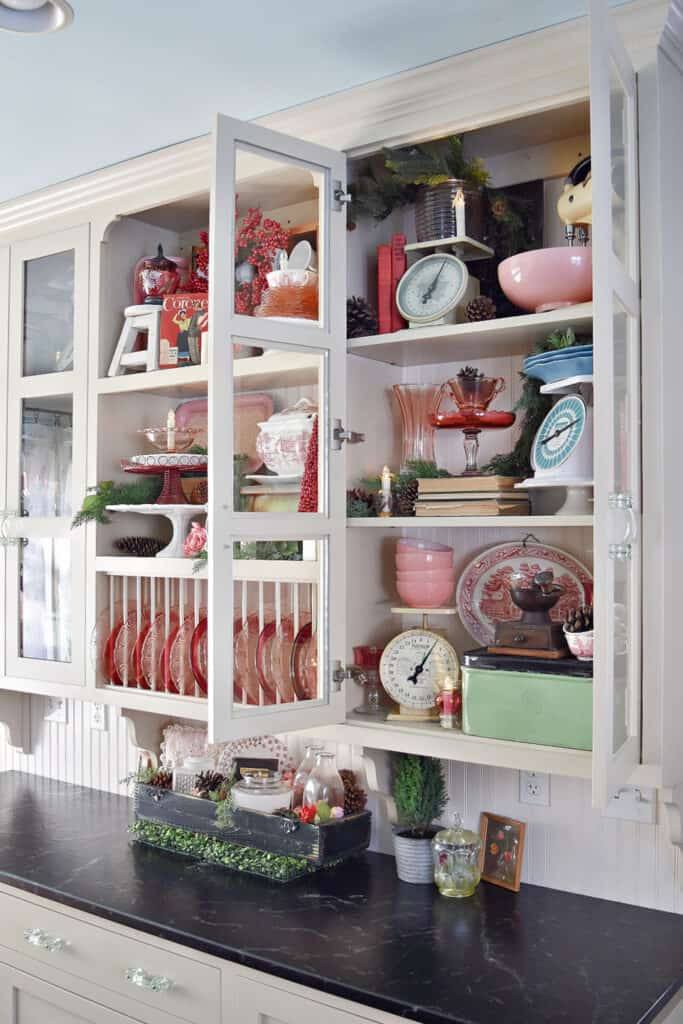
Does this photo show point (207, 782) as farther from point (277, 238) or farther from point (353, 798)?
point (277, 238)

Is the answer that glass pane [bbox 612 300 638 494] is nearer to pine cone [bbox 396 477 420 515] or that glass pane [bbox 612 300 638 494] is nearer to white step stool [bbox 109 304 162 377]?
pine cone [bbox 396 477 420 515]

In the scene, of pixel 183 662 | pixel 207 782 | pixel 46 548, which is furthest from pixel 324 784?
pixel 46 548

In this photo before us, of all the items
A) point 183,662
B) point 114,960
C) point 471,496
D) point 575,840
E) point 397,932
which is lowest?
point 114,960

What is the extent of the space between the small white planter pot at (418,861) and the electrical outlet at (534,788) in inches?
9.0

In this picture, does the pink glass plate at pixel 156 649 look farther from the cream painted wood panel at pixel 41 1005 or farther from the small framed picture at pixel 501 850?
the small framed picture at pixel 501 850

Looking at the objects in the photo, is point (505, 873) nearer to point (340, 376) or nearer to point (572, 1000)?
point (572, 1000)

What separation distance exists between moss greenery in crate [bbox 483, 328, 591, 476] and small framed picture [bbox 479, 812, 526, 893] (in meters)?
0.75

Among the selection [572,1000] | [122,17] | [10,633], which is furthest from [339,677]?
[122,17]

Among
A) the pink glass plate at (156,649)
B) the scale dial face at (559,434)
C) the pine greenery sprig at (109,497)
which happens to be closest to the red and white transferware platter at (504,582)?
the scale dial face at (559,434)

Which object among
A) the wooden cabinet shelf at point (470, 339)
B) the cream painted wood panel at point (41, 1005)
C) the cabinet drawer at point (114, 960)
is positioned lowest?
the cream painted wood panel at point (41, 1005)

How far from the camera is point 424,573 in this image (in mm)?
2090

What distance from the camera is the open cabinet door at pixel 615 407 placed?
1490mm

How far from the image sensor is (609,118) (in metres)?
1.53

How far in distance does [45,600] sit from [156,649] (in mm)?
394
